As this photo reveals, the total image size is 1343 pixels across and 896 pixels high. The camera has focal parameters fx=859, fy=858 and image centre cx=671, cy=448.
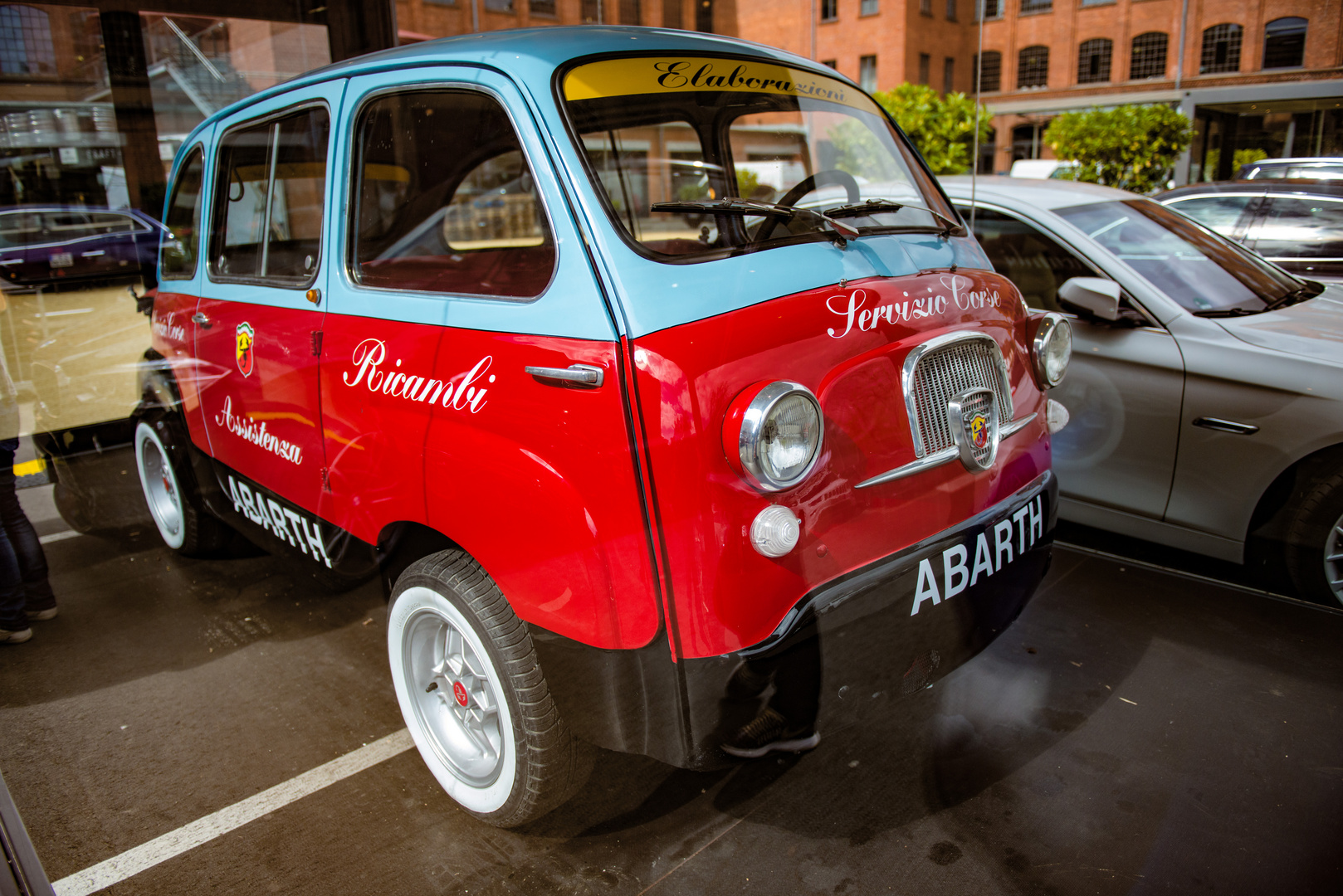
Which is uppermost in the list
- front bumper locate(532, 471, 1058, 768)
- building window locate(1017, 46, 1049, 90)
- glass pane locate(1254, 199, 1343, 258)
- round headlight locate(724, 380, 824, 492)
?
building window locate(1017, 46, 1049, 90)

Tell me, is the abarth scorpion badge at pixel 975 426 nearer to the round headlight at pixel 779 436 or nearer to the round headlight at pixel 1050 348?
the round headlight at pixel 1050 348

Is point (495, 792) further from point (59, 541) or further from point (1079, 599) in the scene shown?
point (59, 541)

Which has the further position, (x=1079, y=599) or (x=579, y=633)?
(x=1079, y=599)

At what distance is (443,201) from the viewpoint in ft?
13.3

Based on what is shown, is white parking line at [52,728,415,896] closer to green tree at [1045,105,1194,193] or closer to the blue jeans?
the blue jeans

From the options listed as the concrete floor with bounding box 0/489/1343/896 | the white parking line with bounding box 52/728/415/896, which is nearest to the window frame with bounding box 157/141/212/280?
the concrete floor with bounding box 0/489/1343/896

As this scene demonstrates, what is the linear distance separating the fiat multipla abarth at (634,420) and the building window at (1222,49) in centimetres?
259

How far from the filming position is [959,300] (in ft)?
7.83

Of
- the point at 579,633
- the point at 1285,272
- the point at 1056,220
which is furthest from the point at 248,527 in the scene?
the point at 1285,272

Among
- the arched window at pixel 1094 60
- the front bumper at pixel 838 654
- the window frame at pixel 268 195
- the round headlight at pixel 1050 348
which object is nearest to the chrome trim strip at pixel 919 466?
the front bumper at pixel 838 654

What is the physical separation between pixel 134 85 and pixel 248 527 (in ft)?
13.5

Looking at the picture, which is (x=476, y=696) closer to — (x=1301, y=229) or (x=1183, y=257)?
(x=1183, y=257)

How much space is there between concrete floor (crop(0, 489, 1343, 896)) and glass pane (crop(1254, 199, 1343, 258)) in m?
1.97

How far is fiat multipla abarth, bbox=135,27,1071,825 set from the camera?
5.97 ft
